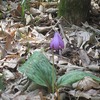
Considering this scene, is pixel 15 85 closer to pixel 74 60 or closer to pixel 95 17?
pixel 74 60

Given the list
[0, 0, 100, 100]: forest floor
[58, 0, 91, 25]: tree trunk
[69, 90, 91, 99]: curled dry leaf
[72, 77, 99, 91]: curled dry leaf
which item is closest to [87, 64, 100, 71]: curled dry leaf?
[0, 0, 100, 100]: forest floor

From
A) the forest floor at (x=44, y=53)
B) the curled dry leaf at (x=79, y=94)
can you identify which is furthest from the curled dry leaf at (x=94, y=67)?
the curled dry leaf at (x=79, y=94)

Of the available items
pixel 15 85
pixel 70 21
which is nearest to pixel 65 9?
pixel 70 21

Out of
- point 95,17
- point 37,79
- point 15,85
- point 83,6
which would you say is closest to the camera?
point 37,79

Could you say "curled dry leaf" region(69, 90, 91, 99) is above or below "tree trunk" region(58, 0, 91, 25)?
below

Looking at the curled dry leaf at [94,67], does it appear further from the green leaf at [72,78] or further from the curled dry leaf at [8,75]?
the curled dry leaf at [8,75]

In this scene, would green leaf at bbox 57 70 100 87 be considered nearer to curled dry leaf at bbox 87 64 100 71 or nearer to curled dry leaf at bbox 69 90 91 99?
curled dry leaf at bbox 69 90 91 99
